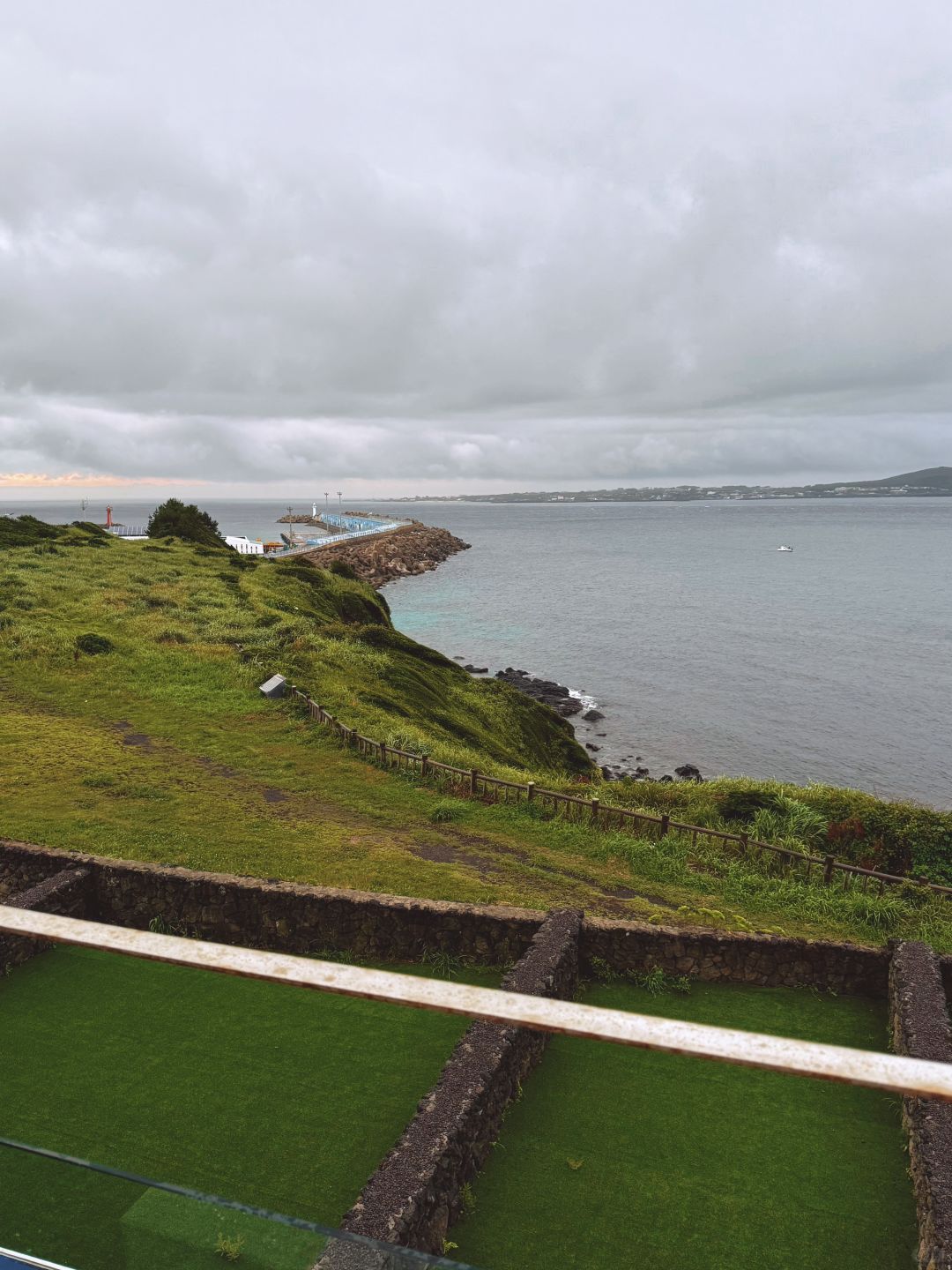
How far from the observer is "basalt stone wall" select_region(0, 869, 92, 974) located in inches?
434

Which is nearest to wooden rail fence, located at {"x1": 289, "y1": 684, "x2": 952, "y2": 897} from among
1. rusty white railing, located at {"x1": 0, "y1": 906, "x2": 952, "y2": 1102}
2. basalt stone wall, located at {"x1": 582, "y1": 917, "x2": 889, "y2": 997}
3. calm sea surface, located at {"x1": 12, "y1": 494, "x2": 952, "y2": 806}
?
basalt stone wall, located at {"x1": 582, "y1": 917, "x2": 889, "y2": 997}

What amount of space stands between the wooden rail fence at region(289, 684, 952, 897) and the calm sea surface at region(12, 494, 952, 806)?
17686mm

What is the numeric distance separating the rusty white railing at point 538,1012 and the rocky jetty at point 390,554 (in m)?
71.1

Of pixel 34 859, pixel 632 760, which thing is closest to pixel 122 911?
pixel 34 859

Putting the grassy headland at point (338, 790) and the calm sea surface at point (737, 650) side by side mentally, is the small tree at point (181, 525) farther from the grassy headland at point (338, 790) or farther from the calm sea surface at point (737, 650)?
the grassy headland at point (338, 790)

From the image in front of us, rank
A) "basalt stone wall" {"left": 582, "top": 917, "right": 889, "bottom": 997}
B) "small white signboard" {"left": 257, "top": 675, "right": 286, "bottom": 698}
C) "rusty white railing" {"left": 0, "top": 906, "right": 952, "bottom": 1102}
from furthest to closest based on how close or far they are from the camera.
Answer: "small white signboard" {"left": 257, "top": 675, "right": 286, "bottom": 698} < "basalt stone wall" {"left": 582, "top": 917, "right": 889, "bottom": 997} < "rusty white railing" {"left": 0, "top": 906, "right": 952, "bottom": 1102}

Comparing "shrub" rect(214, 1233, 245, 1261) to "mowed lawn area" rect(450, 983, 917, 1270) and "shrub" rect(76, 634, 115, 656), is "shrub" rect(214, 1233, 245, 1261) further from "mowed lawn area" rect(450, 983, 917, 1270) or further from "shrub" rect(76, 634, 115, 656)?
"shrub" rect(76, 634, 115, 656)

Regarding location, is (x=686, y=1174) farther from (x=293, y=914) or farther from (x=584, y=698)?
(x=584, y=698)

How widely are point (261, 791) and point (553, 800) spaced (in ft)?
22.2

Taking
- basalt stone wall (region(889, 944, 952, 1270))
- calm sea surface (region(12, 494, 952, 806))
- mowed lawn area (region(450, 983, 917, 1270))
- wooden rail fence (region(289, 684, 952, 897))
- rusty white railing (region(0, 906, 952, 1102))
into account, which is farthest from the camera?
calm sea surface (region(12, 494, 952, 806))

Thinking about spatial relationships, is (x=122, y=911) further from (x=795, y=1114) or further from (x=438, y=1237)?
(x=795, y=1114)

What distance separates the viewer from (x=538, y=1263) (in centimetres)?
690

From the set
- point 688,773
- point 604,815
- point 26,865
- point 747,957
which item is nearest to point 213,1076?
point 26,865

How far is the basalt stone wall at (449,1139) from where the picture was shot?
22.1 feet
